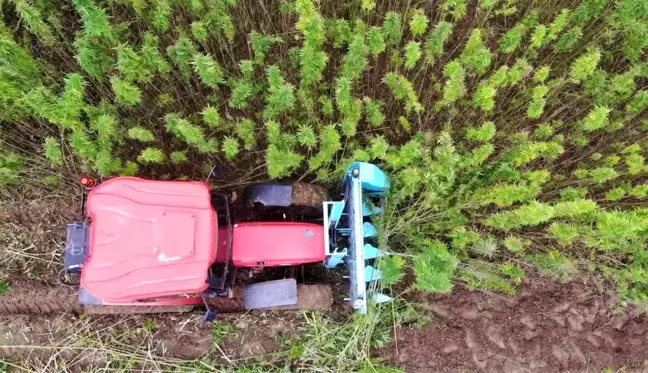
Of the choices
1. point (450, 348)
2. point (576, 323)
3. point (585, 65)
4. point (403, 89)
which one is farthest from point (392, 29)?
point (576, 323)

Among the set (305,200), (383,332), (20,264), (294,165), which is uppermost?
(294,165)

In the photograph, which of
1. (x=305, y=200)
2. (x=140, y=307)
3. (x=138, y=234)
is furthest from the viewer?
(x=140, y=307)

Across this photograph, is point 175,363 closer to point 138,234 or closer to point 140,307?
point 140,307

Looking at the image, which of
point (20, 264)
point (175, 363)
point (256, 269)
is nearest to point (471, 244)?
point (256, 269)

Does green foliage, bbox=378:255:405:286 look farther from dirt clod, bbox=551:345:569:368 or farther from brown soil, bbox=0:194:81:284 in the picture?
brown soil, bbox=0:194:81:284

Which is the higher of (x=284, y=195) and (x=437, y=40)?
(x=437, y=40)

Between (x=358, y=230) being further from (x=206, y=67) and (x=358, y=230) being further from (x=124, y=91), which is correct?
(x=124, y=91)

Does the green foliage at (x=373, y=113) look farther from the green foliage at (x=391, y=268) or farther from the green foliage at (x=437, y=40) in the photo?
the green foliage at (x=391, y=268)
